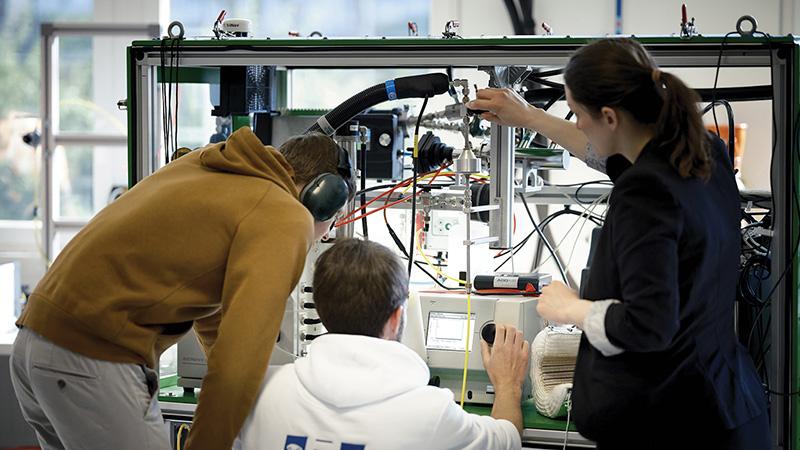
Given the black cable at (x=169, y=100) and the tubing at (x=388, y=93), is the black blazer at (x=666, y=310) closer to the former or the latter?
the tubing at (x=388, y=93)

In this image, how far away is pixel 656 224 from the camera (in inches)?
59.4

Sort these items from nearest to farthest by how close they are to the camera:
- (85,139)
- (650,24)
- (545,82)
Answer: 1. (545,82)
2. (650,24)
3. (85,139)

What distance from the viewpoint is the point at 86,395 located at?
69.0 inches

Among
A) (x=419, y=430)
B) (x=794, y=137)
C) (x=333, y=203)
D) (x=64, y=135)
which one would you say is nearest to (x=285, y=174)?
(x=333, y=203)

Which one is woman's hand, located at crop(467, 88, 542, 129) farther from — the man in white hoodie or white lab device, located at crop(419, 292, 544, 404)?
the man in white hoodie

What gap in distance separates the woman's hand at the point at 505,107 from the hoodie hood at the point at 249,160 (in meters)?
0.53

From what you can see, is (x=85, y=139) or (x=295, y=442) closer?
(x=295, y=442)

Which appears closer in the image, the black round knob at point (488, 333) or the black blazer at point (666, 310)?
the black blazer at point (666, 310)

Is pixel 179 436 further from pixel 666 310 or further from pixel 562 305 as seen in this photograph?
pixel 666 310

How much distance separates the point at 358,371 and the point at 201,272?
0.40 meters

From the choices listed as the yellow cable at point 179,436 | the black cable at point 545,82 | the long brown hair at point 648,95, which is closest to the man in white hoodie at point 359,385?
the long brown hair at point 648,95

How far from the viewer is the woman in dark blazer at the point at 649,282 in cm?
152

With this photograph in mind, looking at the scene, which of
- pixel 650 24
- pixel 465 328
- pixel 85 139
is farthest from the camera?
pixel 85 139

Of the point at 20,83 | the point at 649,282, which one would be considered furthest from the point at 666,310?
the point at 20,83
